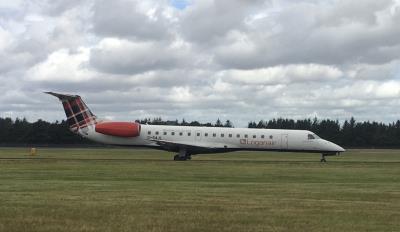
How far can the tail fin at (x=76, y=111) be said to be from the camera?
55562 millimetres

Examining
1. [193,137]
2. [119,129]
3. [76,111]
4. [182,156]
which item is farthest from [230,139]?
[76,111]

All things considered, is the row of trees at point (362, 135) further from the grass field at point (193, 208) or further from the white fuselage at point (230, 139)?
the grass field at point (193, 208)

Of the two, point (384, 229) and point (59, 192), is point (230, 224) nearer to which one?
point (384, 229)

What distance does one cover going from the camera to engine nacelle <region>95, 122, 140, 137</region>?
177ft

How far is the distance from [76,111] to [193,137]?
33.6 ft

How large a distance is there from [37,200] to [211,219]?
5501mm

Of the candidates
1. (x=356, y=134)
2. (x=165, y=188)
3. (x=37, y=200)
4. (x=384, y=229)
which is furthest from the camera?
(x=356, y=134)

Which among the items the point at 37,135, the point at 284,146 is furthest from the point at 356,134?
the point at 284,146

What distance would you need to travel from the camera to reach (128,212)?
1459 cm

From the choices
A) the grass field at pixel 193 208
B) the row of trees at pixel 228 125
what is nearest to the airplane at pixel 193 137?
the grass field at pixel 193 208

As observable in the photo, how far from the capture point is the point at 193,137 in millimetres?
54562

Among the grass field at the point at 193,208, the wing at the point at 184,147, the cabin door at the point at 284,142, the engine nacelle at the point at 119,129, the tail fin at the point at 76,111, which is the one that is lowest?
the grass field at the point at 193,208

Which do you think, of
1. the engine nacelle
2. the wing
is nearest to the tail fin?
the engine nacelle

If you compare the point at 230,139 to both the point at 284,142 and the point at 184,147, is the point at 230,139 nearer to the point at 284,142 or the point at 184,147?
the point at 184,147
